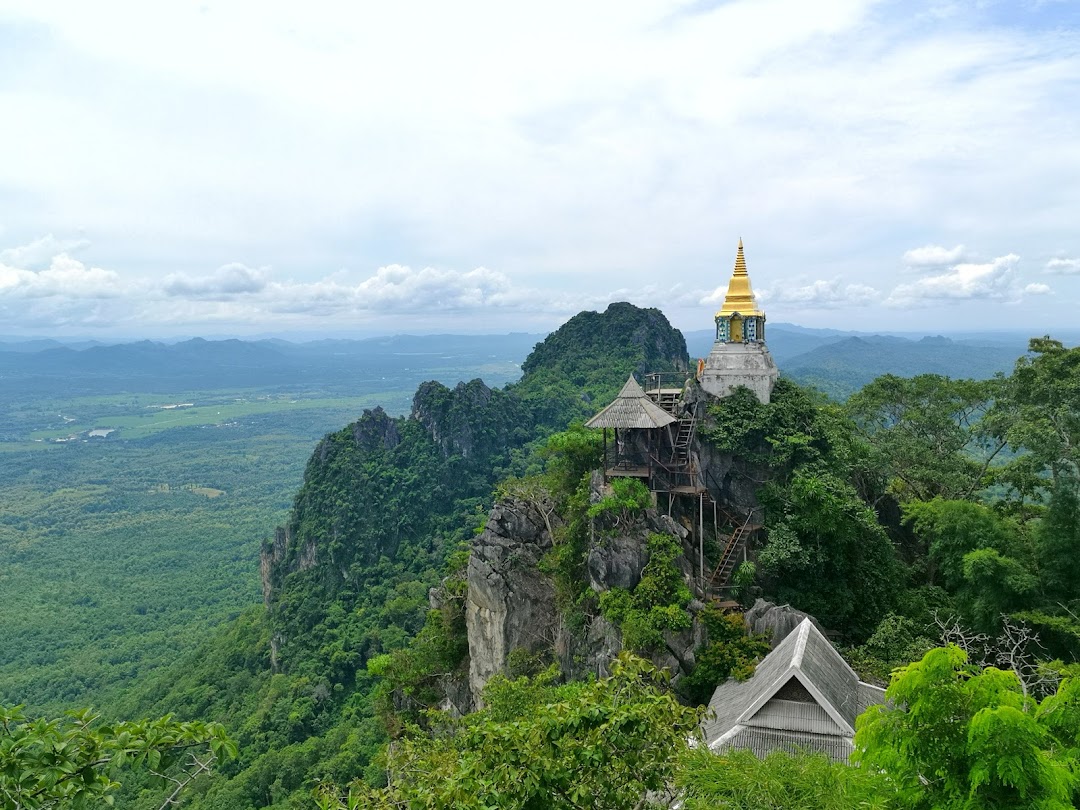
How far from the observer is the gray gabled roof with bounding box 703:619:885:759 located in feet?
39.9

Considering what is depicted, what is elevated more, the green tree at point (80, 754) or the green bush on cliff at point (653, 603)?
the green tree at point (80, 754)

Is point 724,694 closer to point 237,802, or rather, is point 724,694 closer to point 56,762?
point 56,762

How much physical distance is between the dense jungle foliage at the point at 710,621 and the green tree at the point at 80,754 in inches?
10.7

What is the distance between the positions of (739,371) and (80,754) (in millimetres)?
20417

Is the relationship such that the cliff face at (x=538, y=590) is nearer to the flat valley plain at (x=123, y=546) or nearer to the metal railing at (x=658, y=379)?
the metal railing at (x=658, y=379)

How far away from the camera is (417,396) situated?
60.9 meters

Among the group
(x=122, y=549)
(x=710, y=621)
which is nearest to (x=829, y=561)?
(x=710, y=621)

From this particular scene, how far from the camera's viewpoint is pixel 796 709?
41.0 ft

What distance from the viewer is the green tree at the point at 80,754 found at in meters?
4.17

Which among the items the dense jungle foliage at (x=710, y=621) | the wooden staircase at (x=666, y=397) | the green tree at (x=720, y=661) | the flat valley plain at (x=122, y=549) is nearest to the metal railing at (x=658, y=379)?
the wooden staircase at (x=666, y=397)

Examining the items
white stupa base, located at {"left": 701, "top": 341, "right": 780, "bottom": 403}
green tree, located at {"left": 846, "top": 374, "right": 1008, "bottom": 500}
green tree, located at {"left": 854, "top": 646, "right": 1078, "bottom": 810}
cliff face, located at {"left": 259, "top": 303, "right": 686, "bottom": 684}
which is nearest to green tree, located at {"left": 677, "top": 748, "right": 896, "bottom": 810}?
green tree, located at {"left": 854, "top": 646, "right": 1078, "bottom": 810}

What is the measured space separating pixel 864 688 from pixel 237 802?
26.2m

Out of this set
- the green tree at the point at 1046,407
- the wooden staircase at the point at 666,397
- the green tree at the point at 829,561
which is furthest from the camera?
the wooden staircase at the point at 666,397

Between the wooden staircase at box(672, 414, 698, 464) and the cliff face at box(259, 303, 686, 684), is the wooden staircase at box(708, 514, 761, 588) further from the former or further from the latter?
the cliff face at box(259, 303, 686, 684)
